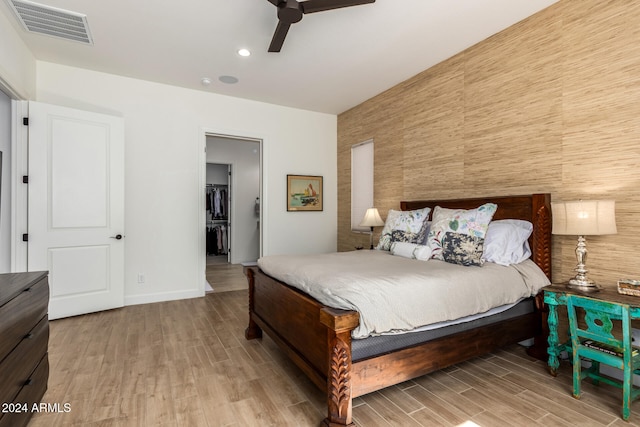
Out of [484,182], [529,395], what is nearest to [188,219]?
[484,182]

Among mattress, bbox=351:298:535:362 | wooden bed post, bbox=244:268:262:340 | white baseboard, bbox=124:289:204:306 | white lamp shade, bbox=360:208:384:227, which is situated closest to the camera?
mattress, bbox=351:298:535:362

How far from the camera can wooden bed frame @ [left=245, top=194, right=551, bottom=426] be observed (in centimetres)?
162

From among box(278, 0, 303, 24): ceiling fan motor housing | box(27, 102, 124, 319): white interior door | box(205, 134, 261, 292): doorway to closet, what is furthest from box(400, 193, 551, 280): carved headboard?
box(205, 134, 261, 292): doorway to closet

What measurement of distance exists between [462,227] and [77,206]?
3900mm

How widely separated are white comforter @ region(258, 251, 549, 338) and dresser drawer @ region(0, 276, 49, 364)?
4.60 feet

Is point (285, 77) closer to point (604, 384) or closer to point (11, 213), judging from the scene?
point (11, 213)

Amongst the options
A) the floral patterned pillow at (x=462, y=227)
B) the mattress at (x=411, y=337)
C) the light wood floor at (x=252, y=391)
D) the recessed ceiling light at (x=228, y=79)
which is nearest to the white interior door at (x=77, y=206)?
the light wood floor at (x=252, y=391)

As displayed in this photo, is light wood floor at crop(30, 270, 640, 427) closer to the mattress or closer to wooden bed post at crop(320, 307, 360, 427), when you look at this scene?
wooden bed post at crop(320, 307, 360, 427)

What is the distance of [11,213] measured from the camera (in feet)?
10.4

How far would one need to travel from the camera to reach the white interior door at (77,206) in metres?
3.28

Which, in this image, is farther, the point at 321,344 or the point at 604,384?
the point at 604,384

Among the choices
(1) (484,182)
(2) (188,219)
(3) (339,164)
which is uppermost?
(3) (339,164)

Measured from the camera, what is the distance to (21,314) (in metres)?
1.49

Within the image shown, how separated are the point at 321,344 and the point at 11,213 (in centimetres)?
344
